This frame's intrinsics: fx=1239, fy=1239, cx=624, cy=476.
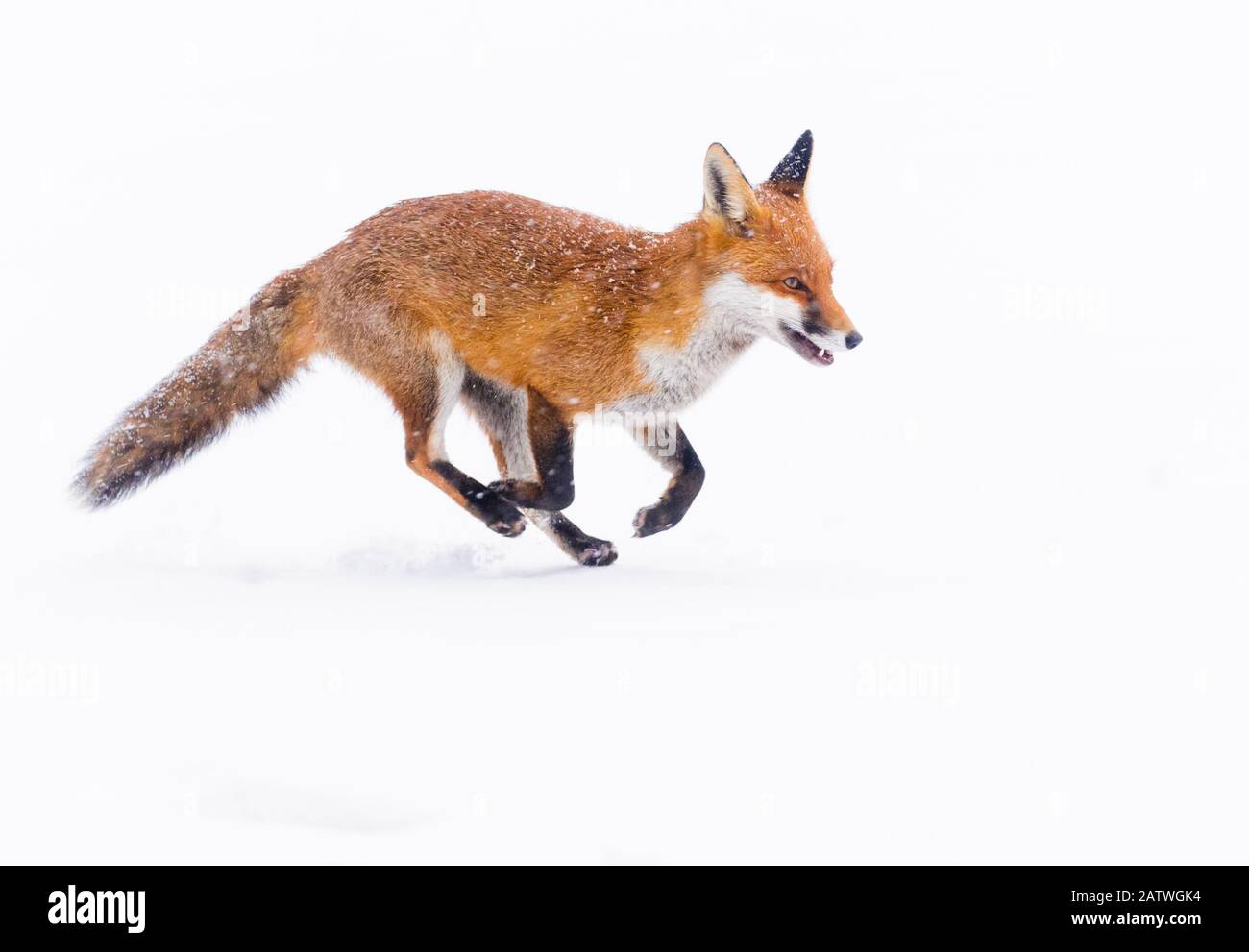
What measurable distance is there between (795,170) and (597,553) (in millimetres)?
2250

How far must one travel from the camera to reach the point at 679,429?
21.3 ft

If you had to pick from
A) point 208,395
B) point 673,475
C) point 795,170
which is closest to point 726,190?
point 795,170

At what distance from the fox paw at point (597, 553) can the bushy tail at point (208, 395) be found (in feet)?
6.06

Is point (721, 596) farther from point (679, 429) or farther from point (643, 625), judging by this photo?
point (679, 429)

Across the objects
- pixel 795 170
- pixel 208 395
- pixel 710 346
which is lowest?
pixel 208 395

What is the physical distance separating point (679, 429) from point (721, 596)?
1.10 meters

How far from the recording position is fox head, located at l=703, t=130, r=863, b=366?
577cm

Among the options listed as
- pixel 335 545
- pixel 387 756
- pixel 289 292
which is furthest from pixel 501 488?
pixel 387 756

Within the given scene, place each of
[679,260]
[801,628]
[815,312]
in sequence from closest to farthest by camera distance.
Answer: [801,628]
[815,312]
[679,260]

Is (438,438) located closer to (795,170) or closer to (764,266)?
(764,266)

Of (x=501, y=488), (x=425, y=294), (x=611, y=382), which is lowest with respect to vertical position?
(x=501, y=488)

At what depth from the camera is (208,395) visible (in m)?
6.68

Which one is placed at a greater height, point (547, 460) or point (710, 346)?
point (710, 346)

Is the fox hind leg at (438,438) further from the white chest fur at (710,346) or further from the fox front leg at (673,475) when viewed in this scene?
the white chest fur at (710,346)
